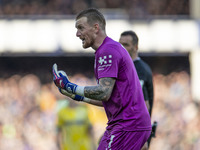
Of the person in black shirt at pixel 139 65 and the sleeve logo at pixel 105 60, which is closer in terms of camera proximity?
the sleeve logo at pixel 105 60

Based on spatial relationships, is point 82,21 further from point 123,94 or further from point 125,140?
point 125,140

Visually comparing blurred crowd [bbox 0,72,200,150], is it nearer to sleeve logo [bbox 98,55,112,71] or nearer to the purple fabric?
the purple fabric

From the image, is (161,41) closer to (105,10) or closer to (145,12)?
(145,12)

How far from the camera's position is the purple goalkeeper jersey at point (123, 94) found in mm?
4926

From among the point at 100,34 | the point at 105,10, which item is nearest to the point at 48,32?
the point at 105,10

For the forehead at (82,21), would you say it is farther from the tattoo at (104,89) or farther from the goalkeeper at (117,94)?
the tattoo at (104,89)

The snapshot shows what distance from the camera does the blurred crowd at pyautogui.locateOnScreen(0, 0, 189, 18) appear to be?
52.6ft

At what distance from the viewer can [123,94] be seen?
4957 mm

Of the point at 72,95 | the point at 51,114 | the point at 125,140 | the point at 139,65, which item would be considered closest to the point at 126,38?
the point at 139,65

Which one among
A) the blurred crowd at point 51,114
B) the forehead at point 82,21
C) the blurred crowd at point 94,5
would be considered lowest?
the blurred crowd at point 51,114

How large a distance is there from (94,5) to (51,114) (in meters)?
3.62

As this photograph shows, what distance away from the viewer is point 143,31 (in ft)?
51.1

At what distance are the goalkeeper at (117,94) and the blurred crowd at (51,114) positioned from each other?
33.7 ft

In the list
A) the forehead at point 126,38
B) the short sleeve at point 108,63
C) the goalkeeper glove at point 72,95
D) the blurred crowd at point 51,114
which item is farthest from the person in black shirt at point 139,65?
the blurred crowd at point 51,114
